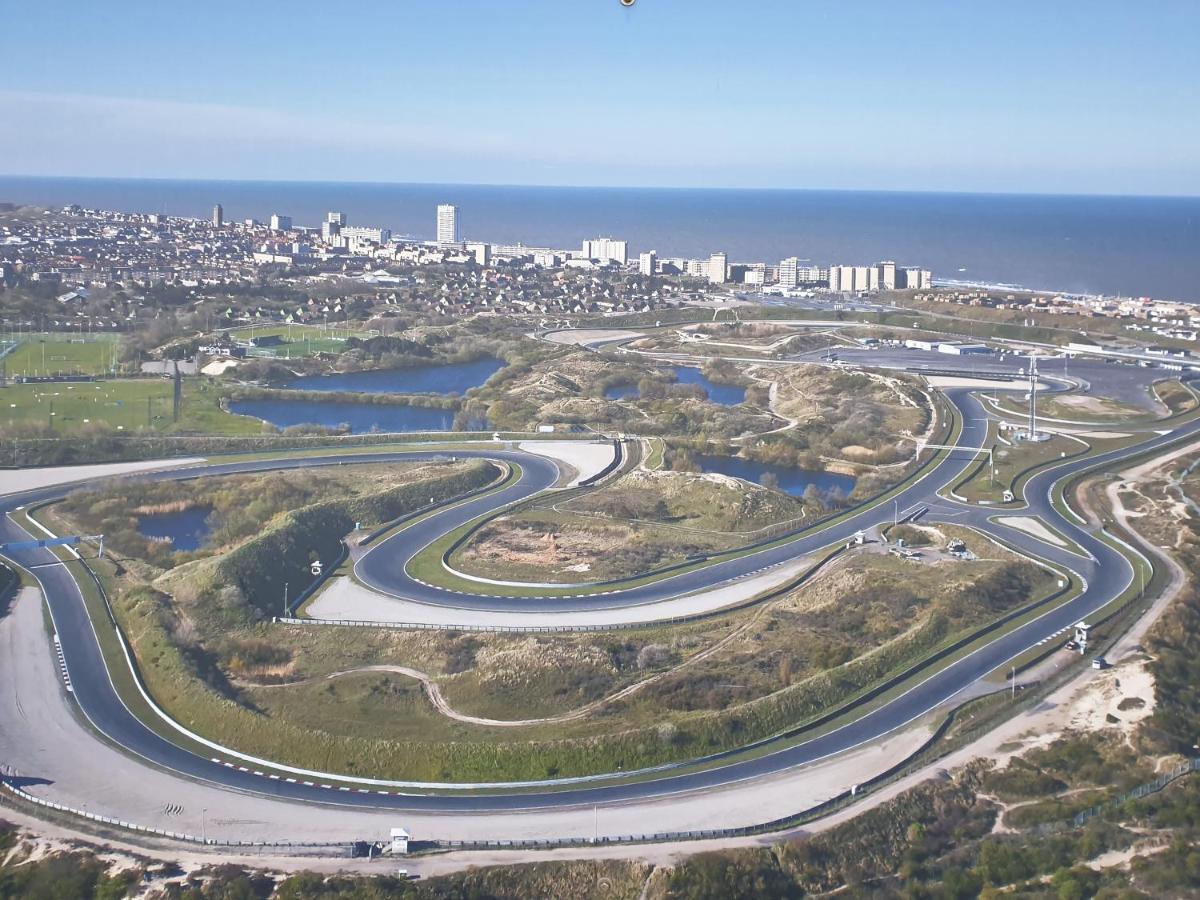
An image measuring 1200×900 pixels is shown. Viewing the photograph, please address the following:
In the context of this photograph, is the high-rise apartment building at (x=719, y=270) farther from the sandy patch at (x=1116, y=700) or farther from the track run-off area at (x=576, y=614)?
the sandy patch at (x=1116, y=700)

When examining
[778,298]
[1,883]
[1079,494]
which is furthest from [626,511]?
[778,298]

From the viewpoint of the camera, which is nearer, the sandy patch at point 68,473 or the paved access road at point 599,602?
the paved access road at point 599,602

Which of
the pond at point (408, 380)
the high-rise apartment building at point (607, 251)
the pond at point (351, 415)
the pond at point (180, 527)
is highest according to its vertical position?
the high-rise apartment building at point (607, 251)

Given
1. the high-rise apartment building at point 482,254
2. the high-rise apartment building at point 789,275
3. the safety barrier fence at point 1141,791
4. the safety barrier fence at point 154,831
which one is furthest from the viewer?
the high-rise apartment building at point 482,254

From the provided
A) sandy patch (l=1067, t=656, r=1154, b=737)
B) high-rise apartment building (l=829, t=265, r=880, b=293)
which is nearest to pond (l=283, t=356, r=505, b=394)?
sandy patch (l=1067, t=656, r=1154, b=737)

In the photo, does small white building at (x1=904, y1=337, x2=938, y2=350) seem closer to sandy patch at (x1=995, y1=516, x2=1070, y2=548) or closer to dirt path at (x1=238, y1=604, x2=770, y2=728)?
sandy patch at (x1=995, y1=516, x2=1070, y2=548)

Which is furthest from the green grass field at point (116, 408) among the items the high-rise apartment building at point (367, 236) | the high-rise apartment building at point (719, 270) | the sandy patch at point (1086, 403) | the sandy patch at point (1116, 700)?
the high-rise apartment building at point (367, 236)
